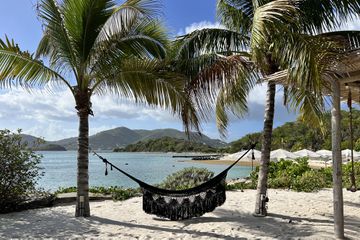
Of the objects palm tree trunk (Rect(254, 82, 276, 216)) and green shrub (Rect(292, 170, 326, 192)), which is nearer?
palm tree trunk (Rect(254, 82, 276, 216))

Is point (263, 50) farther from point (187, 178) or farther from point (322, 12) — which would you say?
point (187, 178)

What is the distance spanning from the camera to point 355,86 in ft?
16.4

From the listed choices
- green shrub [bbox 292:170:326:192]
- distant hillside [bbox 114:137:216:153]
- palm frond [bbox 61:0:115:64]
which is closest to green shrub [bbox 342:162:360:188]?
green shrub [bbox 292:170:326:192]

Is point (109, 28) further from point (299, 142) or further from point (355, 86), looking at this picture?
point (299, 142)

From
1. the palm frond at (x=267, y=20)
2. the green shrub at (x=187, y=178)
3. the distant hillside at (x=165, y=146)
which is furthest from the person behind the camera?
the distant hillside at (x=165, y=146)

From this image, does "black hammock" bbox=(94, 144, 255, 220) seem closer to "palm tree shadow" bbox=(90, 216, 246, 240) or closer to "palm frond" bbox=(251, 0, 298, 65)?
"palm tree shadow" bbox=(90, 216, 246, 240)

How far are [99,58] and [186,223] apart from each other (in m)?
2.77

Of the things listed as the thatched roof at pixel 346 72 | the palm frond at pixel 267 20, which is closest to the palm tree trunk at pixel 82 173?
the thatched roof at pixel 346 72

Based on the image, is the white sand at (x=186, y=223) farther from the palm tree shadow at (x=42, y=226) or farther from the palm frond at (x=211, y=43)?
the palm frond at (x=211, y=43)

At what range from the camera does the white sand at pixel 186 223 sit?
458cm

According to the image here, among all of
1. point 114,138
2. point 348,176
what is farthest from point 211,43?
point 114,138

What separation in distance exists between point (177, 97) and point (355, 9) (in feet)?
8.85

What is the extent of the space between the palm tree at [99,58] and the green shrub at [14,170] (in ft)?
4.03

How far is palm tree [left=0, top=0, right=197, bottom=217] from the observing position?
5223 mm
